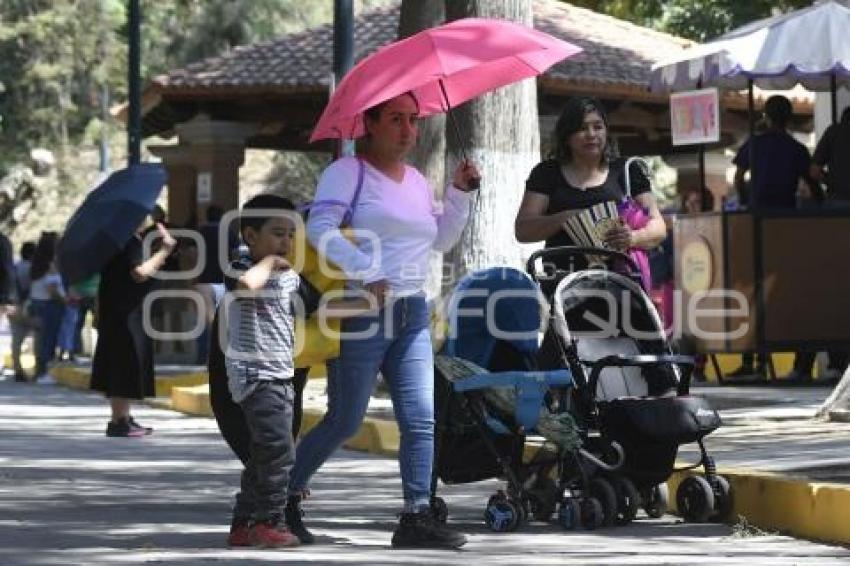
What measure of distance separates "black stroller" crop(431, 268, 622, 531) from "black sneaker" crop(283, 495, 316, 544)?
657 millimetres

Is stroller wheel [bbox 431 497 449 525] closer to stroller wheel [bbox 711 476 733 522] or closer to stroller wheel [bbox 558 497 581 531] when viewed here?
stroller wheel [bbox 558 497 581 531]

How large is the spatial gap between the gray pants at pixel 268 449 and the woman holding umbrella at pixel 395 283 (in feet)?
0.79

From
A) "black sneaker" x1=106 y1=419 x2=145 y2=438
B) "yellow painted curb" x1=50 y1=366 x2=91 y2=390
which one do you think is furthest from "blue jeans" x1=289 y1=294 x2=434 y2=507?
"yellow painted curb" x1=50 y1=366 x2=91 y2=390

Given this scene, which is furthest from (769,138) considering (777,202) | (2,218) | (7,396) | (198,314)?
(2,218)

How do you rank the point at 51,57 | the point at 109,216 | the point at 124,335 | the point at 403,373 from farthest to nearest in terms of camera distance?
the point at 51,57 → the point at 124,335 → the point at 109,216 → the point at 403,373

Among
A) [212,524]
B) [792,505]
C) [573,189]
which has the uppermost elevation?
[573,189]

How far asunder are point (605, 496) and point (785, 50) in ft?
28.9

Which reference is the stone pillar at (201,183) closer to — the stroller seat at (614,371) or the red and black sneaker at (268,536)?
the stroller seat at (614,371)

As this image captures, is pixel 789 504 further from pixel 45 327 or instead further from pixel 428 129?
pixel 45 327

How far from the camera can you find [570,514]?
397 inches

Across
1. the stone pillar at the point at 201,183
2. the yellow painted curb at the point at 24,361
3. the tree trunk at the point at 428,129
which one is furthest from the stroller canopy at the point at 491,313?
the stone pillar at the point at 201,183

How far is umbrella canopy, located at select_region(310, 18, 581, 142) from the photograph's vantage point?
956 cm

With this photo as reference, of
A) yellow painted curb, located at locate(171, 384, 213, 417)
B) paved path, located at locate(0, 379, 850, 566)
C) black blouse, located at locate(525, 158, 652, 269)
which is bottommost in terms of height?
paved path, located at locate(0, 379, 850, 566)

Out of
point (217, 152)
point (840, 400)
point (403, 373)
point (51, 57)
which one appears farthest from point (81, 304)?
point (51, 57)
